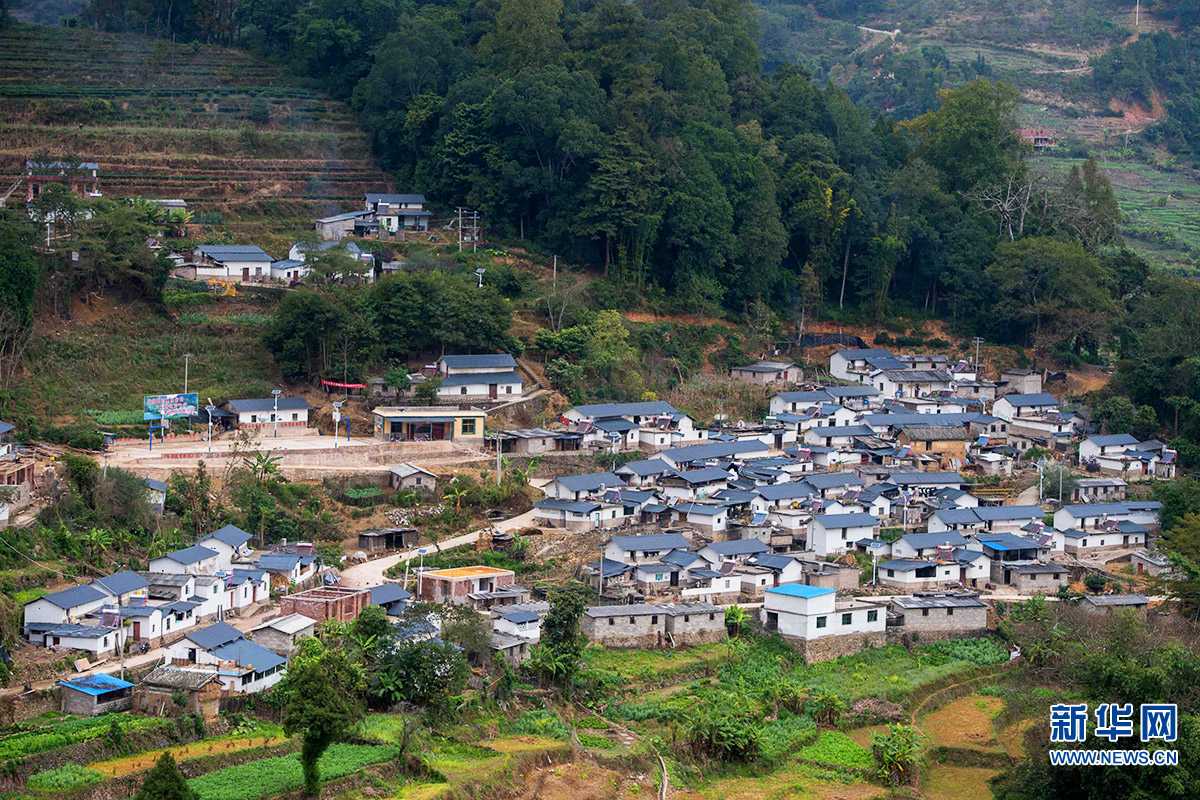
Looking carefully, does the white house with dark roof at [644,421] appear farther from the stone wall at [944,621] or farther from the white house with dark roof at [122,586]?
the white house with dark roof at [122,586]

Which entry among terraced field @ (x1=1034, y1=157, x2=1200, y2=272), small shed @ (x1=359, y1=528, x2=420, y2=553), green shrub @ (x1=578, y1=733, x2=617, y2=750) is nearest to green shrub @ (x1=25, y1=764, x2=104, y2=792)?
green shrub @ (x1=578, y1=733, x2=617, y2=750)

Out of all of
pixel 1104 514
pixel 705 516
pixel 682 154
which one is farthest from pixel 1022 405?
pixel 705 516

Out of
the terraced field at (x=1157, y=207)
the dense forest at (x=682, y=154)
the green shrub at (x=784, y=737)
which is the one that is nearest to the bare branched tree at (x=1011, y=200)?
the dense forest at (x=682, y=154)

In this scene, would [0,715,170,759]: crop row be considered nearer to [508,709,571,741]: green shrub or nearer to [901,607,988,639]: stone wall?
[508,709,571,741]: green shrub

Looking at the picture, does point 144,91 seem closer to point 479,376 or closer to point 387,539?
point 479,376

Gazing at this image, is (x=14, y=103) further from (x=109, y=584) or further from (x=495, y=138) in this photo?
(x=109, y=584)

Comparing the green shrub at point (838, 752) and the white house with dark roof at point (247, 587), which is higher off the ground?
the white house with dark roof at point (247, 587)
